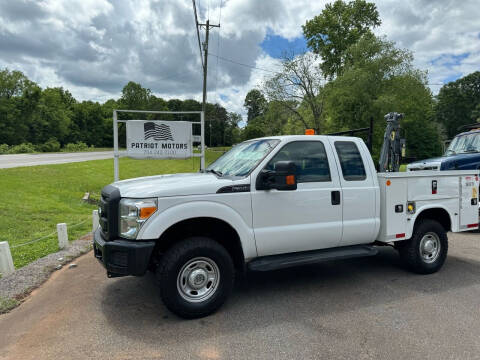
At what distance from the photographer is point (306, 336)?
11.1 ft

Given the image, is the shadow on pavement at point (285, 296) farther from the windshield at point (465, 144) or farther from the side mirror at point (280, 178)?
the windshield at point (465, 144)

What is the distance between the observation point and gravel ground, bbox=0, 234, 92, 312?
4.50m

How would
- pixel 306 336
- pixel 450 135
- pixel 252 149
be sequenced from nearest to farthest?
1. pixel 306 336
2. pixel 252 149
3. pixel 450 135

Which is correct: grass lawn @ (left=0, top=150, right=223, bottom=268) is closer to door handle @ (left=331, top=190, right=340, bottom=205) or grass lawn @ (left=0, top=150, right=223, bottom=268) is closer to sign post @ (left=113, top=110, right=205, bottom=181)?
sign post @ (left=113, top=110, right=205, bottom=181)

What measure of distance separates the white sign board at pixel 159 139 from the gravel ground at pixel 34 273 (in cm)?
320

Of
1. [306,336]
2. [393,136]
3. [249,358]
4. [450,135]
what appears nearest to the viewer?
[249,358]

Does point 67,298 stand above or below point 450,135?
below

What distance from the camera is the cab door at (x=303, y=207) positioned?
13.3 ft

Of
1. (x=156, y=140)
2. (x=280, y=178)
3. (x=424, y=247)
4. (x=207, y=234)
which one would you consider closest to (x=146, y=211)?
(x=207, y=234)

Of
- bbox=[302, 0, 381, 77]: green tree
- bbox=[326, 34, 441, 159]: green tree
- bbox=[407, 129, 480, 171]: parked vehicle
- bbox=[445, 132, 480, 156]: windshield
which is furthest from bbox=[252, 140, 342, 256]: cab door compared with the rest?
bbox=[302, 0, 381, 77]: green tree

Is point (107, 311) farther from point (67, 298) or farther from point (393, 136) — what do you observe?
point (393, 136)

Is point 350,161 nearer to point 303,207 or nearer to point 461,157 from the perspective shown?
point 303,207

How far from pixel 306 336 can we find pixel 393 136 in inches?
184

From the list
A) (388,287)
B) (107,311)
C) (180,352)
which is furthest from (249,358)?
(388,287)
